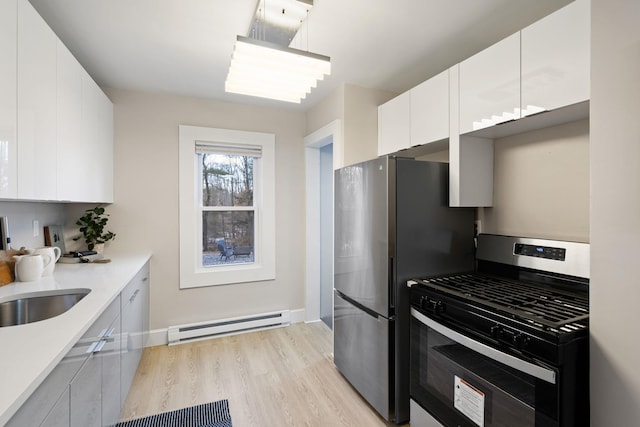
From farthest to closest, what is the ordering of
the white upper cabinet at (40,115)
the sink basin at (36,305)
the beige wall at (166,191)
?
the beige wall at (166,191), the sink basin at (36,305), the white upper cabinet at (40,115)

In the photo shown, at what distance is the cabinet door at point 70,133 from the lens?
1.75 m

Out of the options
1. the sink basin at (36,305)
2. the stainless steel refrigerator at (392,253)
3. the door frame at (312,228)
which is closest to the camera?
the sink basin at (36,305)

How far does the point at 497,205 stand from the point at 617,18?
1.19 metres

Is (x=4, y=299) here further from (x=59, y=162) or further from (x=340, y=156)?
(x=340, y=156)

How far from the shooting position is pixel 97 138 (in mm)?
2443

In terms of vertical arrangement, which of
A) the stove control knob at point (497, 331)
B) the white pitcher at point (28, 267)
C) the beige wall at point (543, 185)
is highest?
the beige wall at point (543, 185)

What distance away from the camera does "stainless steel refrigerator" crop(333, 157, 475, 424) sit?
1.93m

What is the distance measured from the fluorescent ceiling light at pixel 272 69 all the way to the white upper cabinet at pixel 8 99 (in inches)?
33.7

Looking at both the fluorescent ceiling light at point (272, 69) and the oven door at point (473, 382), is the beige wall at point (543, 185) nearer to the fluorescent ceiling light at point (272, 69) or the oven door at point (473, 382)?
the oven door at point (473, 382)

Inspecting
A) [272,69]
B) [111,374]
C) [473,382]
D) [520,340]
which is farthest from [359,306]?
[272,69]

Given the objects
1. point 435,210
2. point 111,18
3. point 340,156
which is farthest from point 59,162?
point 435,210

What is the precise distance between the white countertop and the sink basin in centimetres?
4

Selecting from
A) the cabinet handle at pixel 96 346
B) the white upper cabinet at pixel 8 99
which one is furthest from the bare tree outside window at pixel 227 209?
the white upper cabinet at pixel 8 99

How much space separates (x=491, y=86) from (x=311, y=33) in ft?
3.68
